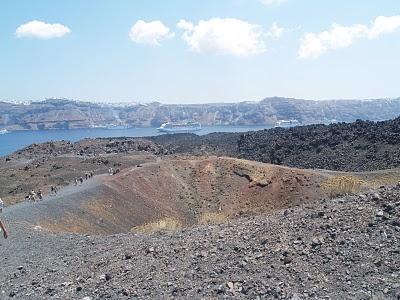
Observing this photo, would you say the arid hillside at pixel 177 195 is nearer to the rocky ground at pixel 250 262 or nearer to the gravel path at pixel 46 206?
the gravel path at pixel 46 206

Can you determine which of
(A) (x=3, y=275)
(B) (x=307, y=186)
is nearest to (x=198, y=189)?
(B) (x=307, y=186)

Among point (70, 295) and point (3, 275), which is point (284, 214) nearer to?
point (70, 295)

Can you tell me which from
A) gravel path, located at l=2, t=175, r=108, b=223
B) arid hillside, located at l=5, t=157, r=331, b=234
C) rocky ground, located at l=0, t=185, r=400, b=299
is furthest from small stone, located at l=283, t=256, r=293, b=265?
arid hillside, located at l=5, t=157, r=331, b=234

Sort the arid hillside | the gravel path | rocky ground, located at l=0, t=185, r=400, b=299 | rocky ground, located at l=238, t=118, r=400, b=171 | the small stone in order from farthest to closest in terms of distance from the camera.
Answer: rocky ground, located at l=238, t=118, r=400, b=171 < the arid hillside < the gravel path < the small stone < rocky ground, located at l=0, t=185, r=400, b=299

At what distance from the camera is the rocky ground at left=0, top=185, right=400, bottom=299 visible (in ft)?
29.5

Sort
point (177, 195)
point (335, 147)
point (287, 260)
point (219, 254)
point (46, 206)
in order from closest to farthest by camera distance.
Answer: point (287, 260) → point (219, 254) → point (46, 206) → point (177, 195) → point (335, 147)

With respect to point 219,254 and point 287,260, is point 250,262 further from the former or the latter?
point 219,254

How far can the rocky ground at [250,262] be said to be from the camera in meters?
8.98

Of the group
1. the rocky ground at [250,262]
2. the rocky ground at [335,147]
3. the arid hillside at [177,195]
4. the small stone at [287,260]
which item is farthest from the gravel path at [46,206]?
the rocky ground at [335,147]

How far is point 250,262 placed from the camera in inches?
404

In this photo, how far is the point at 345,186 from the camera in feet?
72.8

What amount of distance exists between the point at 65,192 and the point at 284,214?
2276 cm

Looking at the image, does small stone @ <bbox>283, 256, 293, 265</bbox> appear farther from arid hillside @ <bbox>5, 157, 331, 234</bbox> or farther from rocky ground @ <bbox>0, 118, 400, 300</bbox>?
arid hillside @ <bbox>5, 157, 331, 234</bbox>

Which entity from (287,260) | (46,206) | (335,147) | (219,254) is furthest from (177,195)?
(335,147)
